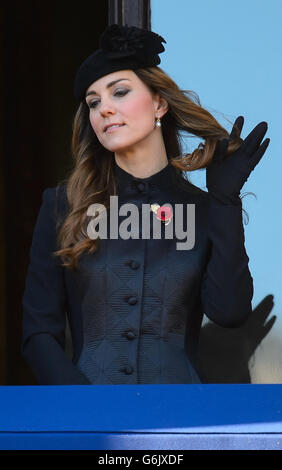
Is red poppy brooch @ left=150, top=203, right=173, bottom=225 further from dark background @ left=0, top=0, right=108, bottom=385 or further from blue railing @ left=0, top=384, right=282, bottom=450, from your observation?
dark background @ left=0, top=0, right=108, bottom=385

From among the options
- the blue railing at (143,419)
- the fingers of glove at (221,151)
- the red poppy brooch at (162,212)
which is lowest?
the blue railing at (143,419)

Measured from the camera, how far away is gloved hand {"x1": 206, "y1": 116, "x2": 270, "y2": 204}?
2.43m

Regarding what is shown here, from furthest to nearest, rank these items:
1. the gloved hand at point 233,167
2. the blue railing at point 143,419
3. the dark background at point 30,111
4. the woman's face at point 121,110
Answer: the dark background at point 30,111, the woman's face at point 121,110, the gloved hand at point 233,167, the blue railing at point 143,419

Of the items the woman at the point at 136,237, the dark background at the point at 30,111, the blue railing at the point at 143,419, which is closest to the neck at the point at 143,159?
the woman at the point at 136,237

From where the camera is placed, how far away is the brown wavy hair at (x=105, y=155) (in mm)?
2568

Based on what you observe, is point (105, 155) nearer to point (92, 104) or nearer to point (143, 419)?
point (92, 104)

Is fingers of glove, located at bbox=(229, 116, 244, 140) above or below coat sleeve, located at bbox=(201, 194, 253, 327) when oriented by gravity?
above

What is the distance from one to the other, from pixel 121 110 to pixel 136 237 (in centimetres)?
34

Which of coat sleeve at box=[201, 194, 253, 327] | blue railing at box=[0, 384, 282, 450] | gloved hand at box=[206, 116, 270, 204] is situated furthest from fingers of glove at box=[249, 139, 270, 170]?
blue railing at box=[0, 384, 282, 450]

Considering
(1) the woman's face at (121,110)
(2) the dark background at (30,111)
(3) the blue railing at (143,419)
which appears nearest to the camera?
(3) the blue railing at (143,419)

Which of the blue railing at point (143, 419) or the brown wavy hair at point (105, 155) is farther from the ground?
the brown wavy hair at point (105, 155)

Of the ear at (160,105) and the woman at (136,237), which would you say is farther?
the ear at (160,105)

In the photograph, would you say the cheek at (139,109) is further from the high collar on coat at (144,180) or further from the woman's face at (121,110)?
the high collar on coat at (144,180)

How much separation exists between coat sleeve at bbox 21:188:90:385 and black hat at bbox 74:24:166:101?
38cm
